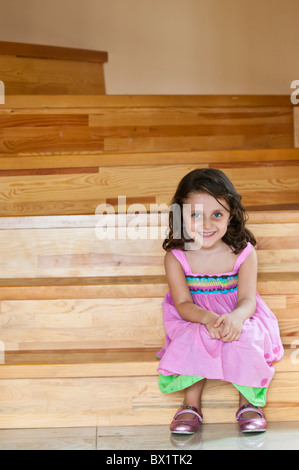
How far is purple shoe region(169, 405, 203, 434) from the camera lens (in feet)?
3.73

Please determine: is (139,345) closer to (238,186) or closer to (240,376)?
(240,376)

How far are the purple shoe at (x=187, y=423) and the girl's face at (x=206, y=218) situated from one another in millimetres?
397

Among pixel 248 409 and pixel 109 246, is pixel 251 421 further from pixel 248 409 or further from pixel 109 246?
pixel 109 246

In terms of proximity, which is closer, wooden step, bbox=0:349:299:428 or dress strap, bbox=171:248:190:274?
wooden step, bbox=0:349:299:428

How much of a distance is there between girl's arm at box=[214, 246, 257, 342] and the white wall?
5.22ft

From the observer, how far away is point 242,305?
1.30 metres

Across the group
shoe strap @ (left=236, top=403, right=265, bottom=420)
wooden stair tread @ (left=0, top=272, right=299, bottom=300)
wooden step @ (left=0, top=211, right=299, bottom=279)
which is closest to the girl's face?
wooden stair tread @ (left=0, top=272, right=299, bottom=300)

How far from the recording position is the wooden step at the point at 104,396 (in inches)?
48.0

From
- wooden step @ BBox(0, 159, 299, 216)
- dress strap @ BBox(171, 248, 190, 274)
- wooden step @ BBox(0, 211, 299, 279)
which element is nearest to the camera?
dress strap @ BBox(171, 248, 190, 274)

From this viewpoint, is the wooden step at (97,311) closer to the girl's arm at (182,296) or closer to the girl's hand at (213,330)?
the girl's arm at (182,296)

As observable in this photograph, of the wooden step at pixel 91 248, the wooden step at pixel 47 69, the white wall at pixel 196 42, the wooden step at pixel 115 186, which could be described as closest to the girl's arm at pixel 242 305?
A: the wooden step at pixel 91 248

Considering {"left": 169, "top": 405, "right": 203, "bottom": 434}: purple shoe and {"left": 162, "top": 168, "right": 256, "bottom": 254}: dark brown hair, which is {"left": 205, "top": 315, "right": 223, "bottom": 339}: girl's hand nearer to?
{"left": 169, "top": 405, "right": 203, "bottom": 434}: purple shoe

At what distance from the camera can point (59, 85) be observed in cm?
255

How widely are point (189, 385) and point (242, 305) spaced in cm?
23
